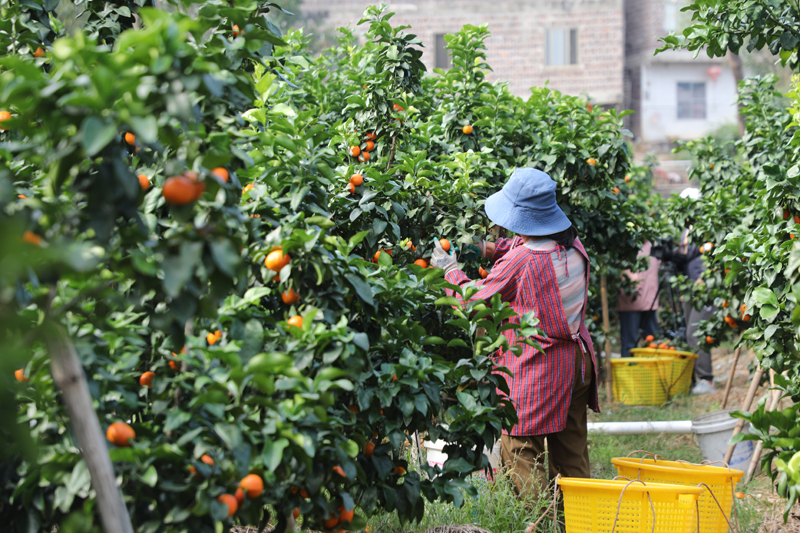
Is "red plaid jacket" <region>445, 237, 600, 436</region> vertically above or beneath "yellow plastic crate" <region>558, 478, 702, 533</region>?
above

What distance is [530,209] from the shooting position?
113 inches

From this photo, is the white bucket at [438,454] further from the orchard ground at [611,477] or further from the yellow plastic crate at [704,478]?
the yellow plastic crate at [704,478]

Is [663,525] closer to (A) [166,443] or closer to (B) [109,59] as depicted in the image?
(A) [166,443]

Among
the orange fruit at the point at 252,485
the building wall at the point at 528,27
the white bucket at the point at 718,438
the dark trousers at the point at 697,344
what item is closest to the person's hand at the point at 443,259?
the orange fruit at the point at 252,485

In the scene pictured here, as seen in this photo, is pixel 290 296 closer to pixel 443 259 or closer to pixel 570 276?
pixel 443 259

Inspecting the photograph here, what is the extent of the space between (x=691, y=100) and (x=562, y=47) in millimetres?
5996

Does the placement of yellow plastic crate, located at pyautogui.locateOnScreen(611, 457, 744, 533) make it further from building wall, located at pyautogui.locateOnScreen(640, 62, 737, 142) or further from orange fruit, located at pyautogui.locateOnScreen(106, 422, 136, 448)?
building wall, located at pyautogui.locateOnScreen(640, 62, 737, 142)

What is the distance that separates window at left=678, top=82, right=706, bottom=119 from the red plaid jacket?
63.5 feet

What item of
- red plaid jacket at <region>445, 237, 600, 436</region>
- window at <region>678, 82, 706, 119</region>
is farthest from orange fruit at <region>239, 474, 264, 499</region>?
window at <region>678, 82, 706, 119</region>

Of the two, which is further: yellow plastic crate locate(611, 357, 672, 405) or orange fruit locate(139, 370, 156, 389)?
yellow plastic crate locate(611, 357, 672, 405)

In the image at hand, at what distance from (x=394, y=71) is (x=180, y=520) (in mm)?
2527

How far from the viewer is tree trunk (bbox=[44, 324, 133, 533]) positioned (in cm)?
121

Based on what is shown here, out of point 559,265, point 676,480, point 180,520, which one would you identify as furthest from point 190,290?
point 676,480

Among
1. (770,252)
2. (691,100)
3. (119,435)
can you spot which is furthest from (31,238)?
(691,100)
